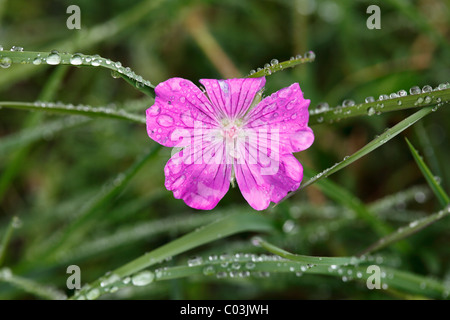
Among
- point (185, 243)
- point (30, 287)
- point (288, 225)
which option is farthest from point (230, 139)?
point (30, 287)

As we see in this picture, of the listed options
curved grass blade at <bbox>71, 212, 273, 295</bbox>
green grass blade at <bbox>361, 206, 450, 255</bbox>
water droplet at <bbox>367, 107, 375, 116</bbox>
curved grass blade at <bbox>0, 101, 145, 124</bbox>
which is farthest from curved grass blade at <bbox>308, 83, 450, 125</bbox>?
curved grass blade at <bbox>0, 101, 145, 124</bbox>

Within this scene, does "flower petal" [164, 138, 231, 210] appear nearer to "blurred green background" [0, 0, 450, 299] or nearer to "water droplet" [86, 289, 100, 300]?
"water droplet" [86, 289, 100, 300]

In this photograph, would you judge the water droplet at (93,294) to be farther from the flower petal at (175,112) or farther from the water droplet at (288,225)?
the water droplet at (288,225)

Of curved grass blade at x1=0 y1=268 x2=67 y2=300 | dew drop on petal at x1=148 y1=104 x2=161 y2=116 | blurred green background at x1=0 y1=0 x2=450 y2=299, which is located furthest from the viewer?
blurred green background at x1=0 y1=0 x2=450 y2=299

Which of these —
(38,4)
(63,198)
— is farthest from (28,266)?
(38,4)

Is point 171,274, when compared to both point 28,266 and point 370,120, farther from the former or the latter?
point 370,120

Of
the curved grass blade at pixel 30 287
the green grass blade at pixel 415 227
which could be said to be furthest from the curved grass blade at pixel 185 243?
the green grass blade at pixel 415 227
